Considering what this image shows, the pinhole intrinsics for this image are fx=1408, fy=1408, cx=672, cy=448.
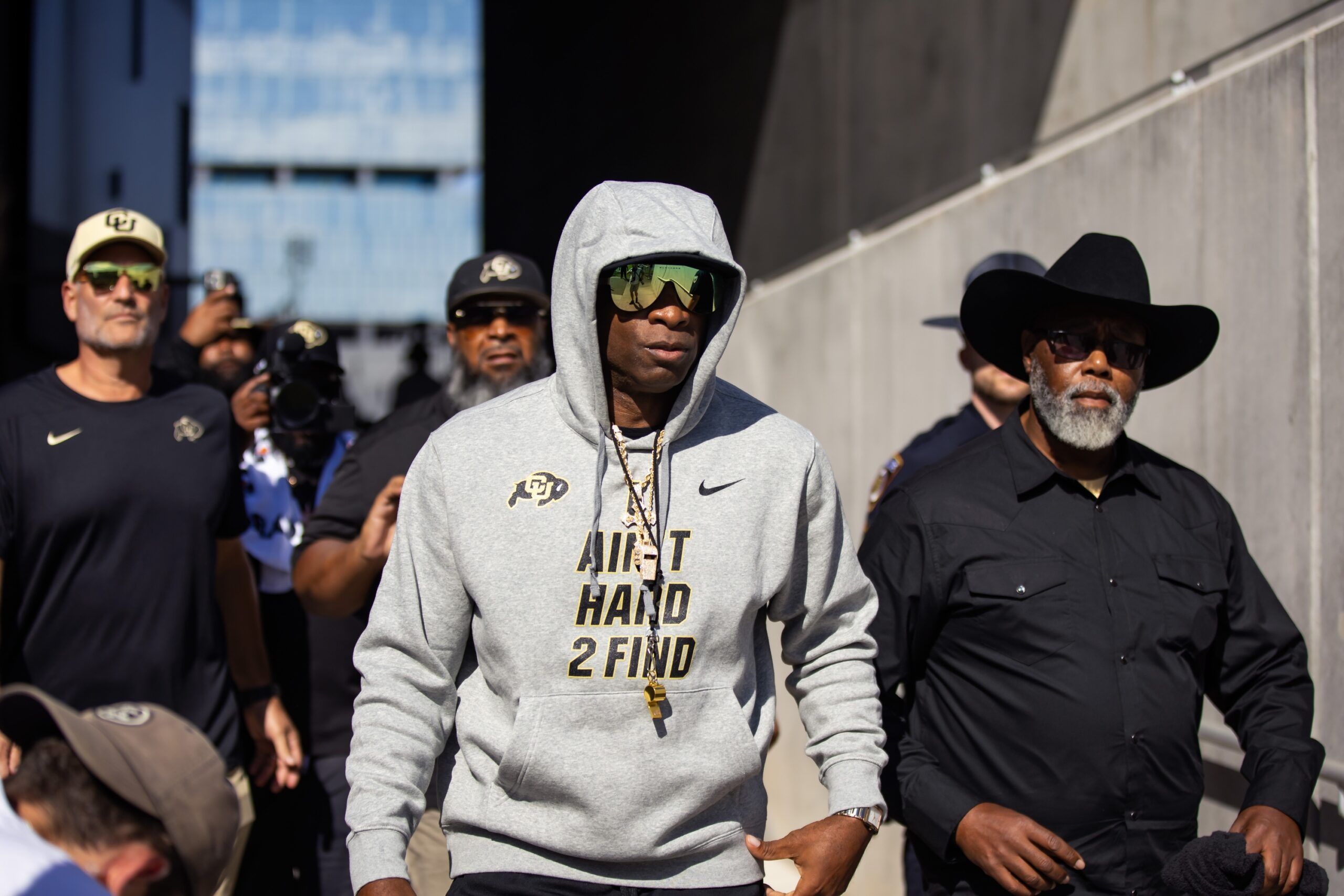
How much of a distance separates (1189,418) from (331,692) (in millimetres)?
2776

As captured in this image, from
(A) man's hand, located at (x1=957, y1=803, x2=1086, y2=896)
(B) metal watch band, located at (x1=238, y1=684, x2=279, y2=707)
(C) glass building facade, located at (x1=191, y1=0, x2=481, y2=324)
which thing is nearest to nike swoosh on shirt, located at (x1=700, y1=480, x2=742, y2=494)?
(A) man's hand, located at (x1=957, y1=803, x2=1086, y2=896)

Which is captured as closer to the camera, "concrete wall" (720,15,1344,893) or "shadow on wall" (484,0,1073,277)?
"concrete wall" (720,15,1344,893)

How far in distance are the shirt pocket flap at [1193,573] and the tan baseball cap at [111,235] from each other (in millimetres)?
2994

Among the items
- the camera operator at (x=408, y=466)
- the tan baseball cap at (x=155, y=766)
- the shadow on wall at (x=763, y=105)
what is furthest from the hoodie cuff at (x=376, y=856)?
the shadow on wall at (x=763, y=105)

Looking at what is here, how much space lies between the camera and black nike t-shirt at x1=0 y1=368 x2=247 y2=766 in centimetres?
383

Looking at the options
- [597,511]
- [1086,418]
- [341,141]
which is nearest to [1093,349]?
[1086,418]

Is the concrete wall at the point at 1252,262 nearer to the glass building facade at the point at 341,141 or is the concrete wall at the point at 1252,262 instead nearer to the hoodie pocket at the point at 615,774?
the hoodie pocket at the point at 615,774

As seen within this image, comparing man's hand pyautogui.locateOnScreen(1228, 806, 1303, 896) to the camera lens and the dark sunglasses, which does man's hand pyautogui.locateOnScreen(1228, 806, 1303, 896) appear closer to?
the dark sunglasses

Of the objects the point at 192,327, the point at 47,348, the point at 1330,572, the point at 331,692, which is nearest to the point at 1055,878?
the point at 1330,572

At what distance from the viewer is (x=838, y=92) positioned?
10570mm

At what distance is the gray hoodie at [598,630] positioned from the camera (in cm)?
254

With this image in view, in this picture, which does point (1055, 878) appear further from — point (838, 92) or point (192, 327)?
point (838, 92)

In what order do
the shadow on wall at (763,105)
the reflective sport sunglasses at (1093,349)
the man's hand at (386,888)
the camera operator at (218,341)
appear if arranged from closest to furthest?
1. the man's hand at (386,888)
2. the reflective sport sunglasses at (1093,349)
3. the camera operator at (218,341)
4. the shadow on wall at (763,105)

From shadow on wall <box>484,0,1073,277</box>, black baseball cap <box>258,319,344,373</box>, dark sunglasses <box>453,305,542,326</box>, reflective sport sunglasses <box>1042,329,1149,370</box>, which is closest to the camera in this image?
reflective sport sunglasses <box>1042,329,1149,370</box>
